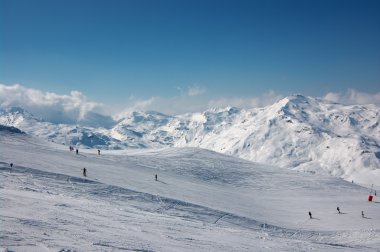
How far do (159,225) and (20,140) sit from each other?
6686 cm

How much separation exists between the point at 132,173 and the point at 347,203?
38.3 m

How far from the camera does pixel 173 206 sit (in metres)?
46.1

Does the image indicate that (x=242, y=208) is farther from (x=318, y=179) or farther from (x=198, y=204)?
(x=318, y=179)

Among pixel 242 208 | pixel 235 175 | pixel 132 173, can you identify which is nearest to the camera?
pixel 242 208

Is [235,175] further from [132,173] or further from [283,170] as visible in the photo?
[132,173]

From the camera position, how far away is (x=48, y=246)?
18875 millimetres

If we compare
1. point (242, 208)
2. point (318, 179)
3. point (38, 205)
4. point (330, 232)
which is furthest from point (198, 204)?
point (318, 179)

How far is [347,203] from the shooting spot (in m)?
66.6

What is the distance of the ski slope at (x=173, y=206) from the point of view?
23984mm

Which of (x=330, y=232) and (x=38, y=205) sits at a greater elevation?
(x=38, y=205)

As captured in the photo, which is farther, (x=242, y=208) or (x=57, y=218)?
(x=242, y=208)

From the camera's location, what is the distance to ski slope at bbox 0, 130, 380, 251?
2398 cm

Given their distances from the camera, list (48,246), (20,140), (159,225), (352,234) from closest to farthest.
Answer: (48,246) < (159,225) < (352,234) < (20,140)

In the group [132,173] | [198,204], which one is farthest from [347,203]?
[132,173]
